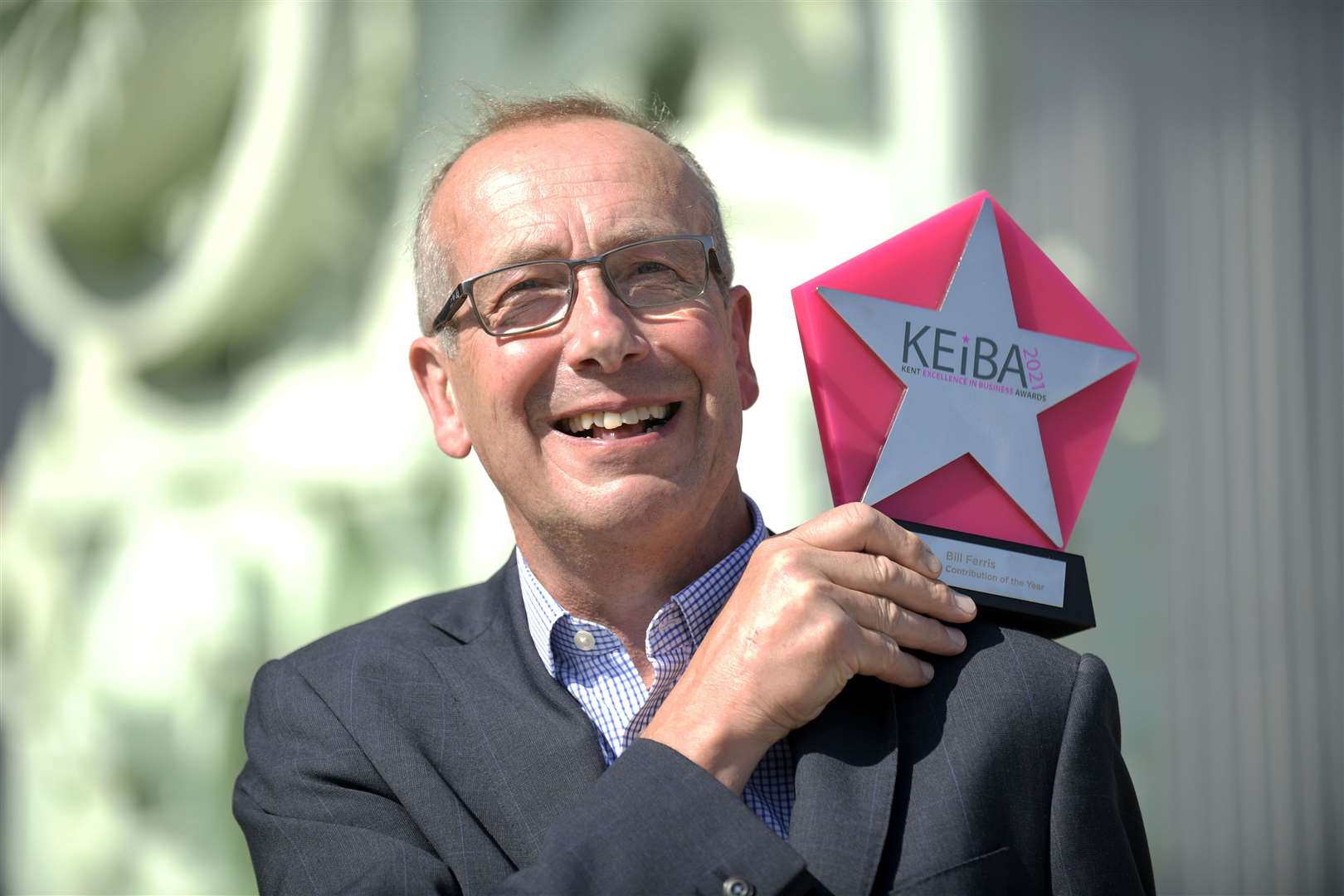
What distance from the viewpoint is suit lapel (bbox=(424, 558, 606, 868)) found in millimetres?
1824

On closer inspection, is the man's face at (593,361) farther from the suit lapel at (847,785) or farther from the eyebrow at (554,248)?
the suit lapel at (847,785)

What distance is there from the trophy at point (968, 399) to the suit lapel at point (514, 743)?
22.3 inches

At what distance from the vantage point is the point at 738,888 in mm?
1571

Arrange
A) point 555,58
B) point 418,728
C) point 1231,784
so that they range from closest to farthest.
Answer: point 418,728 → point 1231,784 → point 555,58

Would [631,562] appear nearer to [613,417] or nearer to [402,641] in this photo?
[613,417]

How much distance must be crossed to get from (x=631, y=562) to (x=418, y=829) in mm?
524

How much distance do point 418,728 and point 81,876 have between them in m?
3.84

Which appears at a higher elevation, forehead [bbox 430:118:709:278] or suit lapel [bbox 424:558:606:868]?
forehead [bbox 430:118:709:278]

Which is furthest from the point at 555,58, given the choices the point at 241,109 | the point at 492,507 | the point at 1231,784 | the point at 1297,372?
the point at 1231,784

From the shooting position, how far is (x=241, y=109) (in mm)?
5047

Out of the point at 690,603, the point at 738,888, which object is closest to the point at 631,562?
the point at 690,603

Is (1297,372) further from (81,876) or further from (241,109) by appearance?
(81,876)

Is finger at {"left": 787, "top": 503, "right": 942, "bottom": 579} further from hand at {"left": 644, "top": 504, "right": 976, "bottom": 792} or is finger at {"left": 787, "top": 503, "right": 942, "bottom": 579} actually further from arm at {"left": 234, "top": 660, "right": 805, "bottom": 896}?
arm at {"left": 234, "top": 660, "right": 805, "bottom": 896}

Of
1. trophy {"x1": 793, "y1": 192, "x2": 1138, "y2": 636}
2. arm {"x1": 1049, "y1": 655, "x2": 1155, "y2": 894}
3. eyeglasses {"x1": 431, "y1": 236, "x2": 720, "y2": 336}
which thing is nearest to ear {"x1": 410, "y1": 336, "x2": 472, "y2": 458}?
eyeglasses {"x1": 431, "y1": 236, "x2": 720, "y2": 336}
